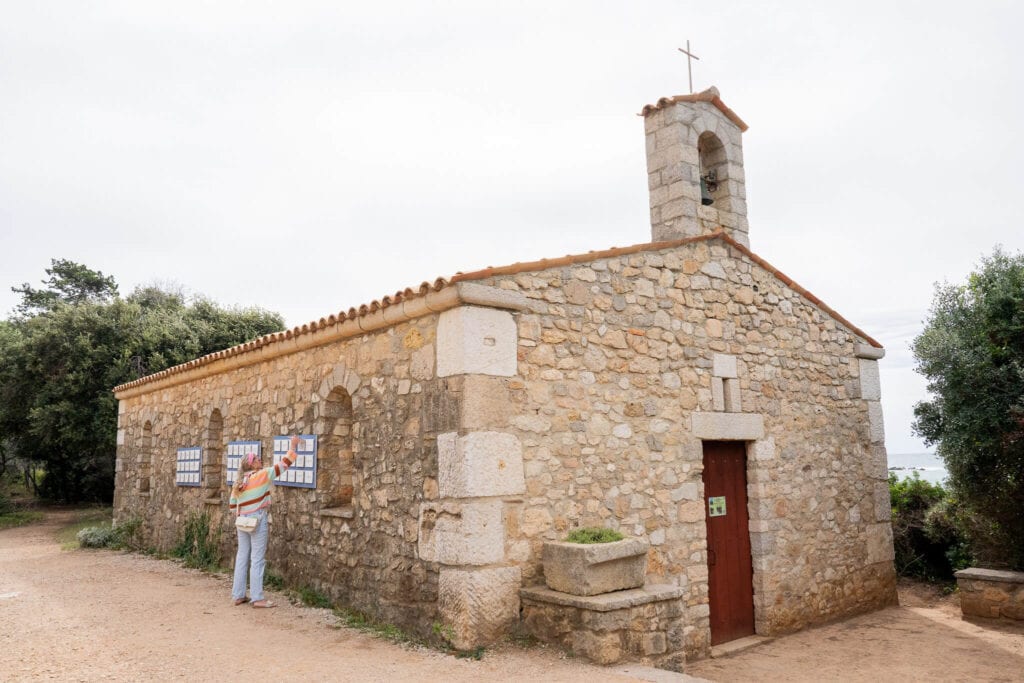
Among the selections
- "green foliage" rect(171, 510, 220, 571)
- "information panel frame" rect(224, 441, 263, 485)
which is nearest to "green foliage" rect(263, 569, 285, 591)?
"information panel frame" rect(224, 441, 263, 485)

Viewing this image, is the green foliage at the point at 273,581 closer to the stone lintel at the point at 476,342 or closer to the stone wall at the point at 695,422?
the stone wall at the point at 695,422

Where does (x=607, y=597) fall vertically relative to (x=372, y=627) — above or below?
above

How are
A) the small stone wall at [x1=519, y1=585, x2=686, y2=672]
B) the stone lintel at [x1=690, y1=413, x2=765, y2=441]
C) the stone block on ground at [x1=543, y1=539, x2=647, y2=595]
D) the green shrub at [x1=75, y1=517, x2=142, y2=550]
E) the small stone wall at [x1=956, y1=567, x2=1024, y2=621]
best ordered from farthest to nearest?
the green shrub at [x1=75, y1=517, x2=142, y2=550] < the small stone wall at [x1=956, y1=567, x2=1024, y2=621] < the stone lintel at [x1=690, y1=413, x2=765, y2=441] < the stone block on ground at [x1=543, y1=539, x2=647, y2=595] < the small stone wall at [x1=519, y1=585, x2=686, y2=672]

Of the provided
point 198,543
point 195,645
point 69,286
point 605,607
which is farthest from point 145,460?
point 69,286

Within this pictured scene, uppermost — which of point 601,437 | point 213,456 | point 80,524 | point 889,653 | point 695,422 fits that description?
point 695,422

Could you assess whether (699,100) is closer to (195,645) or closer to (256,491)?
(256,491)

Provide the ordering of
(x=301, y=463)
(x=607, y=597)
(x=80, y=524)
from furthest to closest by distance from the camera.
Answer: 1. (x=80, y=524)
2. (x=301, y=463)
3. (x=607, y=597)

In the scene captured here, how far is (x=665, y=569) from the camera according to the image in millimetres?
6727

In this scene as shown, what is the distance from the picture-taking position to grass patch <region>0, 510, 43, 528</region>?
17125 millimetres

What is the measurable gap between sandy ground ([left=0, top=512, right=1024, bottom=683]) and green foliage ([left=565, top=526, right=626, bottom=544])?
866 mm

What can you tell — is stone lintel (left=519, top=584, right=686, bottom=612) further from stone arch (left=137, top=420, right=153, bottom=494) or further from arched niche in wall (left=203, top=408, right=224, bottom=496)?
stone arch (left=137, top=420, right=153, bottom=494)

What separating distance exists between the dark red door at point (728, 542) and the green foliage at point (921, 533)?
390 centimetres

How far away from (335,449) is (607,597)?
3.40m

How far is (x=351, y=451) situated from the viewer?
7586mm
